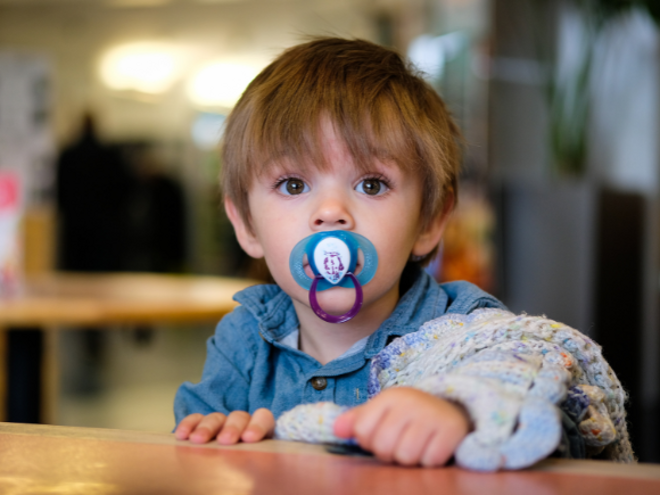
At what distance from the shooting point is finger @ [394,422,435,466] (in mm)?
434

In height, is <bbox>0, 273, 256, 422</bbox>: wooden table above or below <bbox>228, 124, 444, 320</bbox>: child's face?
below

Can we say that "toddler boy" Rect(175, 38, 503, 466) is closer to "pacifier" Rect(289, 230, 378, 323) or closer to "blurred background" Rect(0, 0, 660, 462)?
"pacifier" Rect(289, 230, 378, 323)

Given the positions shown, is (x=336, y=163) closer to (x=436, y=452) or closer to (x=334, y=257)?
(x=334, y=257)

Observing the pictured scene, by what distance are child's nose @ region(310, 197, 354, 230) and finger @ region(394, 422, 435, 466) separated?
35 centimetres

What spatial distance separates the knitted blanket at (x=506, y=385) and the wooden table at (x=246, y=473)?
0.07ft

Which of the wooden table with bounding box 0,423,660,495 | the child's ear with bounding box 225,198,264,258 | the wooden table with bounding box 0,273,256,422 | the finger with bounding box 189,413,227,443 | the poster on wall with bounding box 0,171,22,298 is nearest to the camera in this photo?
the wooden table with bounding box 0,423,660,495

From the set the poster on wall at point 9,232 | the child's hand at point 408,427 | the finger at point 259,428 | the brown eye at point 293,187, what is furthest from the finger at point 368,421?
the poster on wall at point 9,232

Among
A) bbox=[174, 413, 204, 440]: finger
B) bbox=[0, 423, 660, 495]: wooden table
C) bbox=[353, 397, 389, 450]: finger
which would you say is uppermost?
bbox=[353, 397, 389, 450]: finger

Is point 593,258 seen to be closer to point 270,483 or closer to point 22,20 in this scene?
point 270,483

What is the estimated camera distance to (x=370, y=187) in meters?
0.81

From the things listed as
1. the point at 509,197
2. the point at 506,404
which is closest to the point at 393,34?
the point at 509,197

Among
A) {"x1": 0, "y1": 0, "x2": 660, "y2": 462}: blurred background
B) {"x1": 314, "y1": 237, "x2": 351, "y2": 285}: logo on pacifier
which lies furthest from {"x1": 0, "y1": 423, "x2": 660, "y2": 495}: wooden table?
{"x1": 0, "y1": 0, "x2": 660, "y2": 462}: blurred background

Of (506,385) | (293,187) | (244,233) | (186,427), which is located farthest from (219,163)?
(506,385)

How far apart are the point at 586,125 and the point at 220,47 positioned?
437cm
